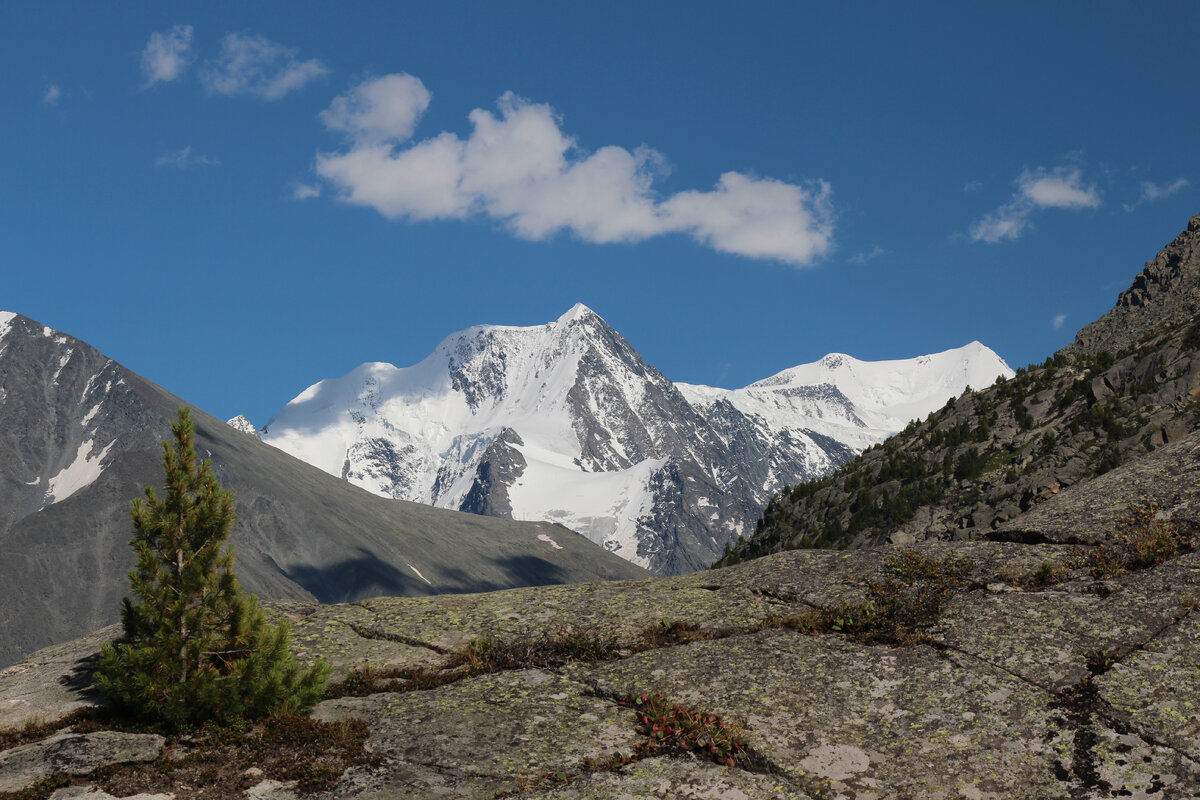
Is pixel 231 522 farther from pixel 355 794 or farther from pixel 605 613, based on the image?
pixel 605 613

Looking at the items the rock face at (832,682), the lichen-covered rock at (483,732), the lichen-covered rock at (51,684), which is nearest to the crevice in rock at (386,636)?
the rock face at (832,682)

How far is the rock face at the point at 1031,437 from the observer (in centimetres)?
5488

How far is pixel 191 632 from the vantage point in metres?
14.5

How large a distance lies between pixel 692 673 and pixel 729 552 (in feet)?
308

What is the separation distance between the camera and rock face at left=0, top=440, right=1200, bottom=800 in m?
11.8

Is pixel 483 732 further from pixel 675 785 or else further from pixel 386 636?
pixel 386 636

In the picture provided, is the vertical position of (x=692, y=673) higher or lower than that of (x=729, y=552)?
lower

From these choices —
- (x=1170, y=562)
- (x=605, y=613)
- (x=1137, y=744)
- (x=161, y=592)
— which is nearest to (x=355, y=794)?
(x=161, y=592)

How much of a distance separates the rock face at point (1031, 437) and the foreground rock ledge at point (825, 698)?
30094 millimetres

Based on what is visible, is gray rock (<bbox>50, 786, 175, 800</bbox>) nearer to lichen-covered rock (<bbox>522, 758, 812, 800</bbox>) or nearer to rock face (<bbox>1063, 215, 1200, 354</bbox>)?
lichen-covered rock (<bbox>522, 758, 812, 800</bbox>)

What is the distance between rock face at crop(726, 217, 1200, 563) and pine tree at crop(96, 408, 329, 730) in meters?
37.0

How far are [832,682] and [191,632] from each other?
31.1 feet

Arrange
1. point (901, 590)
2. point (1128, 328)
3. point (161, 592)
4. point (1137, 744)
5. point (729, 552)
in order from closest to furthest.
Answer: point (1137, 744) < point (161, 592) < point (901, 590) < point (1128, 328) < point (729, 552)

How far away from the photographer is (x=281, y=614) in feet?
60.2
